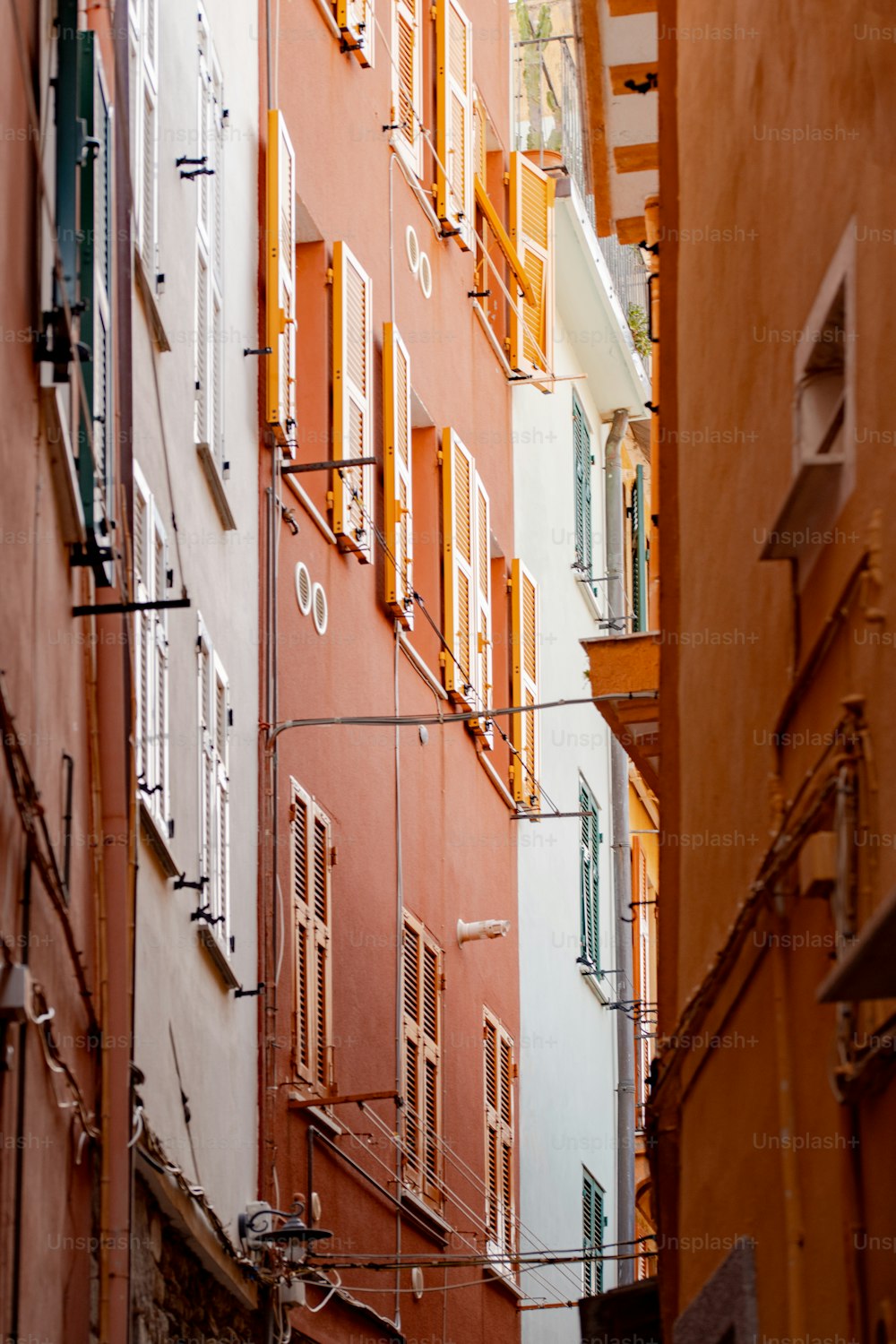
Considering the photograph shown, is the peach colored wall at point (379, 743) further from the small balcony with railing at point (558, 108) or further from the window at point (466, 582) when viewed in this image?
the small balcony with railing at point (558, 108)

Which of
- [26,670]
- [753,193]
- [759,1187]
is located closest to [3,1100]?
[26,670]

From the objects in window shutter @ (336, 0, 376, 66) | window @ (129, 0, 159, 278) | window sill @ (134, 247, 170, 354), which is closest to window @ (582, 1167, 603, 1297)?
window shutter @ (336, 0, 376, 66)

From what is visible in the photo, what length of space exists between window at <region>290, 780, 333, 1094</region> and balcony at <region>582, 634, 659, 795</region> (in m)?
2.60

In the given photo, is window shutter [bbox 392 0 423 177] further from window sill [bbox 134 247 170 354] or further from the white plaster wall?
window sill [bbox 134 247 170 354]

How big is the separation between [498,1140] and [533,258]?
741 centimetres

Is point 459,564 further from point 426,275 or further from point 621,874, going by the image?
point 621,874

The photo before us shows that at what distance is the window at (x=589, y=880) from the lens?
22578 mm

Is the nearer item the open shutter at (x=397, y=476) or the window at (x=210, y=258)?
the window at (x=210, y=258)

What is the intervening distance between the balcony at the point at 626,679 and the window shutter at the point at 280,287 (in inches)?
116

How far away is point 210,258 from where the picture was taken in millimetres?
12609

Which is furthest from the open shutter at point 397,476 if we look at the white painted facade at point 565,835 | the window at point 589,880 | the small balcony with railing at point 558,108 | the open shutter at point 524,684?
the small balcony with railing at point 558,108

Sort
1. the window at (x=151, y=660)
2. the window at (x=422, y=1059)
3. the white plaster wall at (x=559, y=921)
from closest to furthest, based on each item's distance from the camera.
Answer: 1. the window at (x=151, y=660)
2. the window at (x=422, y=1059)
3. the white plaster wall at (x=559, y=921)

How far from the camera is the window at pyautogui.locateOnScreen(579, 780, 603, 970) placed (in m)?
22.6

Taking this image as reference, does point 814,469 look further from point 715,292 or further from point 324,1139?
point 324,1139
